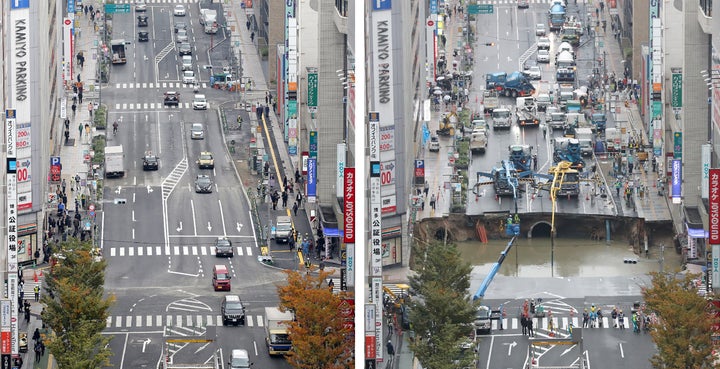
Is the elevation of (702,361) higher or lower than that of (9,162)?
lower

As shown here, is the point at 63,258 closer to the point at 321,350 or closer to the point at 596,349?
the point at 321,350

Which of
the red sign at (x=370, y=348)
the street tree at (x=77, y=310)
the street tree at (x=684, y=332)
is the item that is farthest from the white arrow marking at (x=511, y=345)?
the street tree at (x=77, y=310)

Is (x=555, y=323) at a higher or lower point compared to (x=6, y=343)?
lower

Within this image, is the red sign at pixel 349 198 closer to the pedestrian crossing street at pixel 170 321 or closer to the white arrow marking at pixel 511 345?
the pedestrian crossing street at pixel 170 321

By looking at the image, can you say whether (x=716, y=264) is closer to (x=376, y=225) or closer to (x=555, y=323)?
(x=555, y=323)

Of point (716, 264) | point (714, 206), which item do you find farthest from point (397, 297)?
point (714, 206)

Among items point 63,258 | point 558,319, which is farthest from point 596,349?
point 63,258

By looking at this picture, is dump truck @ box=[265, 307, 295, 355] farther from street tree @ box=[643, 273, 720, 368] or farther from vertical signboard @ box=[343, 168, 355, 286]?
street tree @ box=[643, 273, 720, 368]
